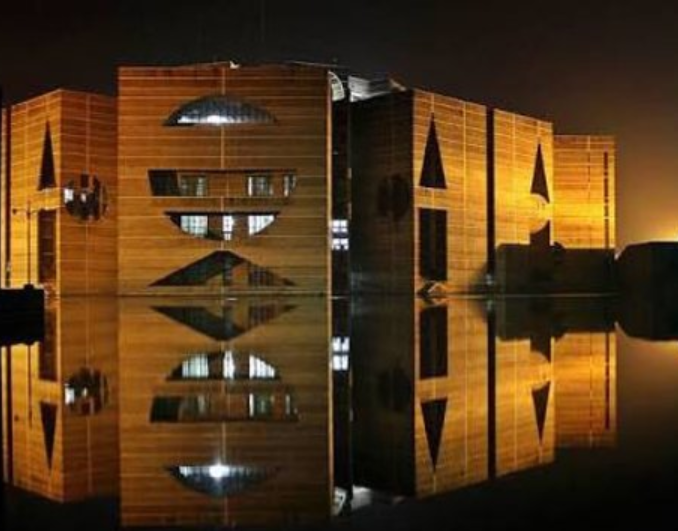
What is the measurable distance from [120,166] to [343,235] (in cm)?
1593

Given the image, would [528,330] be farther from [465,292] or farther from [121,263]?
[465,292]

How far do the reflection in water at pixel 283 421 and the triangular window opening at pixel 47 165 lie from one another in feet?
154

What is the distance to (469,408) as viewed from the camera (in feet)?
31.7

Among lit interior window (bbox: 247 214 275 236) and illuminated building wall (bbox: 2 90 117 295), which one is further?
illuminated building wall (bbox: 2 90 117 295)

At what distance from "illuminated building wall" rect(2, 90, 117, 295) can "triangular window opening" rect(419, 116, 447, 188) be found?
2109 cm

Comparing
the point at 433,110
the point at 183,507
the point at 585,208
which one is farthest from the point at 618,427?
the point at 585,208

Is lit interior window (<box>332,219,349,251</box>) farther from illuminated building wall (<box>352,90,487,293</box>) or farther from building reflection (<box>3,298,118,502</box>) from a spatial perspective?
building reflection (<box>3,298,118,502</box>)

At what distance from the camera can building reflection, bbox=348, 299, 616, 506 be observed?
6.67 m

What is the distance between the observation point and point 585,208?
242ft

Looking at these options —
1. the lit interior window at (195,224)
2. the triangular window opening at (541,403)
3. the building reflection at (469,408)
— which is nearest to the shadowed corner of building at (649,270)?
the lit interior window at (195,224)

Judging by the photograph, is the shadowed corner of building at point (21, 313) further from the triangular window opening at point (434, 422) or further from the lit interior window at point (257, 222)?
the lit interior window at point (257, 222)

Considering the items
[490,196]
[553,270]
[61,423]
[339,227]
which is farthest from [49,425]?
[553,270]

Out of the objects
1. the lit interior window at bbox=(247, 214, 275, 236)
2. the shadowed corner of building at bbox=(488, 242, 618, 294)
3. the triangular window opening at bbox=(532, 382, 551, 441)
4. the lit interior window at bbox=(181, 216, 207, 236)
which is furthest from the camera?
the shadowed corner of building at bbox=(488, 242, 618, 294)

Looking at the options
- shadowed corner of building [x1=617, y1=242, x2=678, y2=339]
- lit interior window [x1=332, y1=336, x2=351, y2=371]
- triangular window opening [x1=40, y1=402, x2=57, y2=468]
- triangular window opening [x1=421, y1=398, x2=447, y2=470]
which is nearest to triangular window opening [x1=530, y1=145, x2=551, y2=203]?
shadowed corner of building [x1=617, y1=242, x2=678, y2=339]
